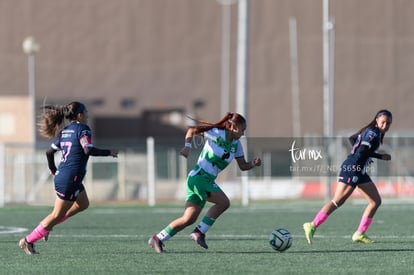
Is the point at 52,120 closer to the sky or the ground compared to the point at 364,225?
closer to the sky

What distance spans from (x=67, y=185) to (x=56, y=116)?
0.94m

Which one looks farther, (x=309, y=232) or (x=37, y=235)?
(x=309, y=232)

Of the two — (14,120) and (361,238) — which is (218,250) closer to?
(361,238)

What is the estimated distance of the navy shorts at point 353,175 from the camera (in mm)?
14328

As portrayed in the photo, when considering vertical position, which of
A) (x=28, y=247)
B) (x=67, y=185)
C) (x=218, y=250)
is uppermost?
(x=67, y=185)

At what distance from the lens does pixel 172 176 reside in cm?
3803

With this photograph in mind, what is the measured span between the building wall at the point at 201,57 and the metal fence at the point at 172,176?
44.7 ft

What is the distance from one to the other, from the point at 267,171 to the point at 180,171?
3810 millimetres

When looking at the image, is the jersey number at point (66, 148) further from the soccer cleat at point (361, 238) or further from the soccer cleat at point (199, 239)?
the soccer cleat at point (361, 238)

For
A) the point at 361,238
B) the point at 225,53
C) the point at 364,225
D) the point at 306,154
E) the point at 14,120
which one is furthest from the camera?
the point at 225,53

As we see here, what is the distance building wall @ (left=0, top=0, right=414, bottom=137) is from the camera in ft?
173

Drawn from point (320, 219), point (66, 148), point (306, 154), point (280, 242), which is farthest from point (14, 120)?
point (280, 242)

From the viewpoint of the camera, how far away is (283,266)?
1126cm

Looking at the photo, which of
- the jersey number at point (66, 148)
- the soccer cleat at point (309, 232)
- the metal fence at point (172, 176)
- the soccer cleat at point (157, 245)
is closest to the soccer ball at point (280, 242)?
the soccer cleat at point (309, 232)
